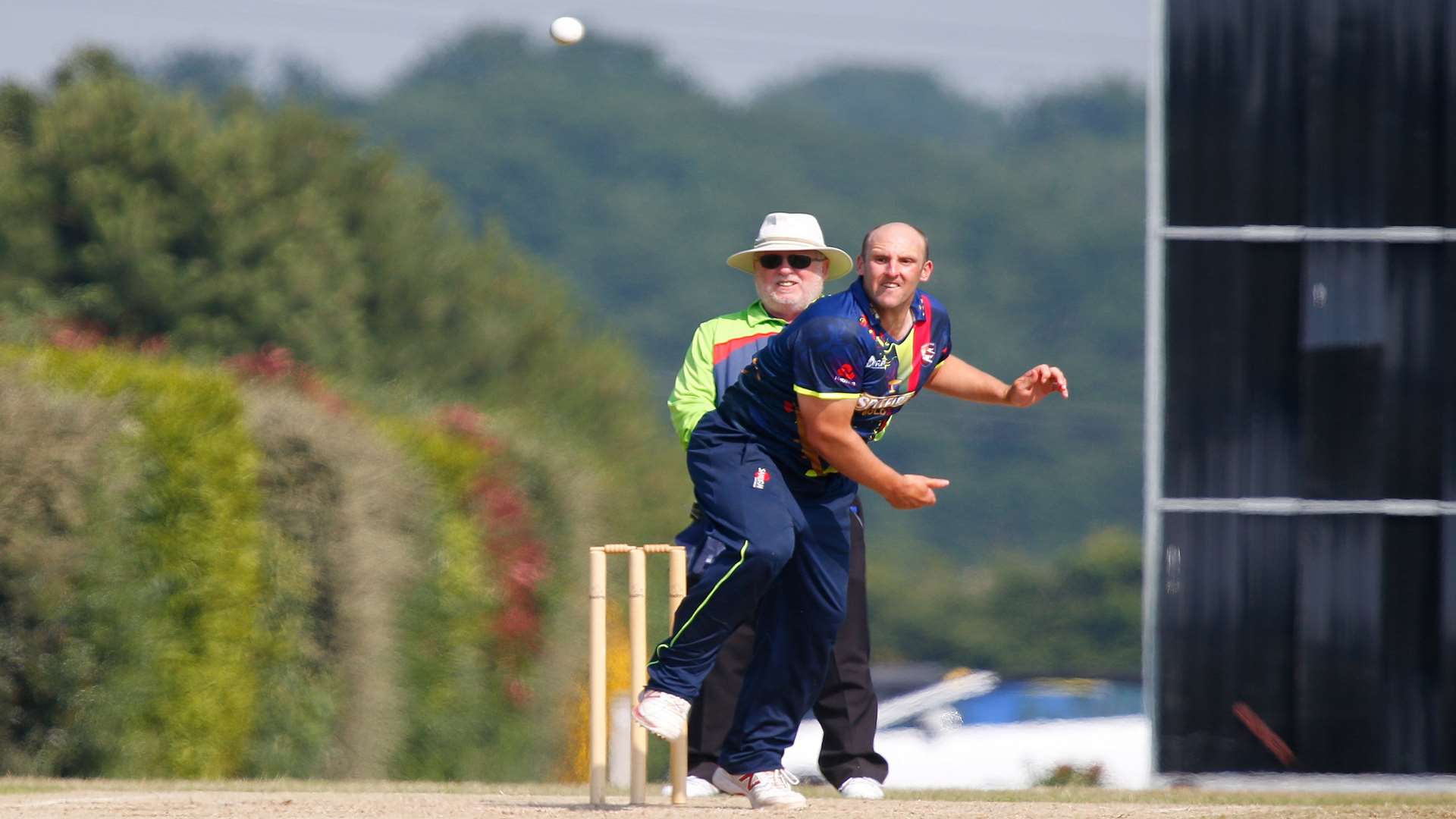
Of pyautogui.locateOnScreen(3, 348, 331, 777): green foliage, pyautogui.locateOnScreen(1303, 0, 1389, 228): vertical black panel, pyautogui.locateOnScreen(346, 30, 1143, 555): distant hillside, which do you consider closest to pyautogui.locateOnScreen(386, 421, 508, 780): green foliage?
pyautogui.locateOnScreen(3, 348, 331, 777): green foliage

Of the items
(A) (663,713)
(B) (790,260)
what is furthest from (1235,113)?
(A) (663,713)

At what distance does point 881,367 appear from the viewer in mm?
6992

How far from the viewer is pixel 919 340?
718 cm

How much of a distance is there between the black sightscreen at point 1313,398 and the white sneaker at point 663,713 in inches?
207

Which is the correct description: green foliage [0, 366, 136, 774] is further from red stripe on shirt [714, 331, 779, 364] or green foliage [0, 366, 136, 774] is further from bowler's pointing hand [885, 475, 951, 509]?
bowler's pointing hand [885, 475, 951, 509]

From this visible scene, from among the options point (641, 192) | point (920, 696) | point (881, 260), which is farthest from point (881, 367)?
point (641, 192)

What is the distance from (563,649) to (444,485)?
6.23 ft

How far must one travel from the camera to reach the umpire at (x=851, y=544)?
27.4ft

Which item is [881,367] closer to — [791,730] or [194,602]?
[791,730]

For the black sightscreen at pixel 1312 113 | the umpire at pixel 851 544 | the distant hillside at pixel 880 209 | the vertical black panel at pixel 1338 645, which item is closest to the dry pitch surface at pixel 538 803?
the umpire at pixel 851 544

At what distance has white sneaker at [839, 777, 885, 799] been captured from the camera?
835 centimetres

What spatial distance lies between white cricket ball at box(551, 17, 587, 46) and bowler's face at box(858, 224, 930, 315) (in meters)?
5.20

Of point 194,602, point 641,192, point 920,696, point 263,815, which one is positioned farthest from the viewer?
point 641,192

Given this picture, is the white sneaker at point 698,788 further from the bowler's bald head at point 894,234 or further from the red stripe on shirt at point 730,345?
the bowler's bald head at point 894,234
